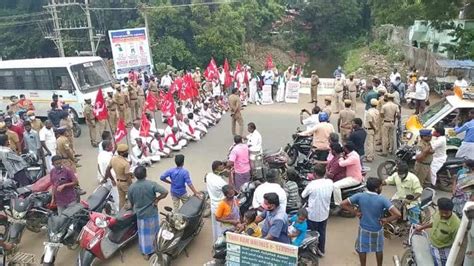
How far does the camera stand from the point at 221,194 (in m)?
6.42

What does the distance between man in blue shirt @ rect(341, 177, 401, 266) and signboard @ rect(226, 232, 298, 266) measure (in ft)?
3.78

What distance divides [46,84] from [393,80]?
1217 cm

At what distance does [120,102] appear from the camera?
527 inches

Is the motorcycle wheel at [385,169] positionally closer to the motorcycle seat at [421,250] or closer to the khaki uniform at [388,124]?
the khaki uniform at [388,124]

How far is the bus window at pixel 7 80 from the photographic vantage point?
54.2 ft

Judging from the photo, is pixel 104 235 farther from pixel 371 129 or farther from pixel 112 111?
pixel 112 111

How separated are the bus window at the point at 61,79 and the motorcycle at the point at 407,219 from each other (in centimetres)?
1188

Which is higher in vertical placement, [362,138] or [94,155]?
[362,138]

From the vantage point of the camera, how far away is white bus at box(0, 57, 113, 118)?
15047mm

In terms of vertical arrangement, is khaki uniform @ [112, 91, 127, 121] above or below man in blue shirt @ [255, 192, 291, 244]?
below

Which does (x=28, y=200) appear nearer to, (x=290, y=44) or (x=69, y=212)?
(x=69, y=212)

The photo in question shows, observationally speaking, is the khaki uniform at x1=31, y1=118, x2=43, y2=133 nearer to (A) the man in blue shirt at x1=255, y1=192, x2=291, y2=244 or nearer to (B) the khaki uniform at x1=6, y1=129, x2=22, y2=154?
(B) the khaki uniform at x1=6, y1=129, x2=22, y2=154

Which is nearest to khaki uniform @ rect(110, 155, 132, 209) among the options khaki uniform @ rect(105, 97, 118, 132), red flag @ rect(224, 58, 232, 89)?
khaki uniform @ rect(105, 97, 118, 132)

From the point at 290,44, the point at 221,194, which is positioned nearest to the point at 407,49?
the point at 290,44
